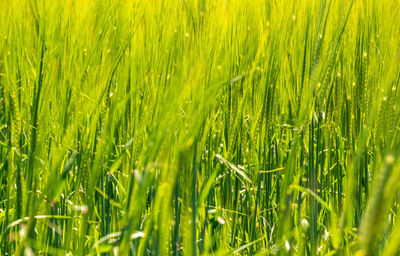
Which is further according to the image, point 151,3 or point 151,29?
point 151,3

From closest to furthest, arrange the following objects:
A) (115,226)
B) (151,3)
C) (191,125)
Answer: (191,125) < (115,226) < (151,3)

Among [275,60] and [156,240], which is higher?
[275,60]

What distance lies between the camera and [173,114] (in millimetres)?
598

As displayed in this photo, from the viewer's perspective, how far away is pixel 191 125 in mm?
586

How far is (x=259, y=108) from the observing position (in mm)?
1031

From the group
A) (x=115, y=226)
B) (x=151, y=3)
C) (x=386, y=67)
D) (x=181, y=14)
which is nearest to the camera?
(x=386, y=67)

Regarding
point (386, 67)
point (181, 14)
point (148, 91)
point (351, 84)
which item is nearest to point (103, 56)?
point (148, 91)

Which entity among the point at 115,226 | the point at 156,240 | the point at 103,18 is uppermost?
the point at 103,18

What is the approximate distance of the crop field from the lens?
0.60 meters

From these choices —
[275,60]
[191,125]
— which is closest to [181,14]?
[275,60]

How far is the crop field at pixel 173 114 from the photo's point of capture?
1.98 feet

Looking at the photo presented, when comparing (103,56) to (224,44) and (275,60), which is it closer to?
(224,44)

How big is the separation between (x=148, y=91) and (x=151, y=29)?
0.31 meters

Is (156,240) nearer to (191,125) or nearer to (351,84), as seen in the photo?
(191,125)
